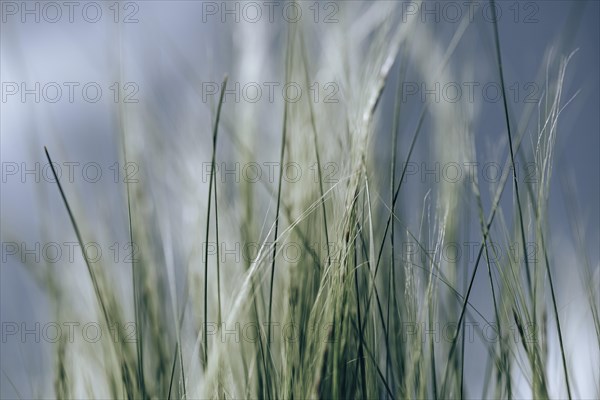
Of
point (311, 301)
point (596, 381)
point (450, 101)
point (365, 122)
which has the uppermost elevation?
point (450, 101)

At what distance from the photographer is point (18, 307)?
1049mm

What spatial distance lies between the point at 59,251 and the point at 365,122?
441 mm

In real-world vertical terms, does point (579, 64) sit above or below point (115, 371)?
above

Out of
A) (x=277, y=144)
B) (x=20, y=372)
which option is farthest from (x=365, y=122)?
(x=20, y=372)

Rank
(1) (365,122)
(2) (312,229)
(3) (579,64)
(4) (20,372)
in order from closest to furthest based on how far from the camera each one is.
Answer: (1) (365,122)
(2) (312,229)
(4) (20,372)
(3) (579,64)

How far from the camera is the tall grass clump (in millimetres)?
696

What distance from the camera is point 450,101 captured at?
97 cm

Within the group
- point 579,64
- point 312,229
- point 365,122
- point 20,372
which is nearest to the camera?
point 365,122

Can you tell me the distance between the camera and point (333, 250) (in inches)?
27.1

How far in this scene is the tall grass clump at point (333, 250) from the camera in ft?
2.28

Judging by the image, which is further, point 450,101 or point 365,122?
point 450,101

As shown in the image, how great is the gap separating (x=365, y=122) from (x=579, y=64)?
640mm

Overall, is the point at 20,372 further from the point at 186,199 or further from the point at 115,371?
the point at 186,199

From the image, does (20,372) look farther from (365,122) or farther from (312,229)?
(365,122)
